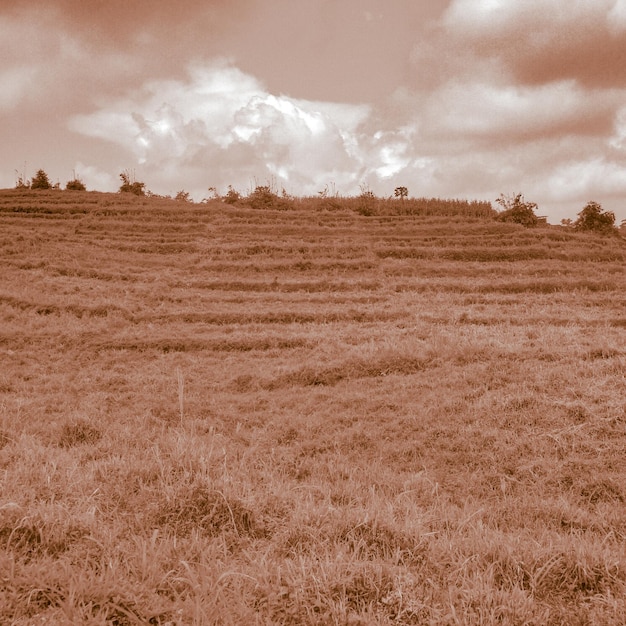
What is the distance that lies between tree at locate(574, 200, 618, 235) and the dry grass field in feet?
10.6

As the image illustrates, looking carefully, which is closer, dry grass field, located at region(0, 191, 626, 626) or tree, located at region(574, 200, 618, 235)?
dry grass field, located at region(0, 191, 626, 626)

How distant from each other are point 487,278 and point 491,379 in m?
9.15

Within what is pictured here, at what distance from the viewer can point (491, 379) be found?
8.15m

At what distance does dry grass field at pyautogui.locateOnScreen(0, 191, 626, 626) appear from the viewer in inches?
104

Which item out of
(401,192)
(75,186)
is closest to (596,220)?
(401,192)

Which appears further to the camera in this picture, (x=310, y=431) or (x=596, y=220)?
(x=596, y=220)

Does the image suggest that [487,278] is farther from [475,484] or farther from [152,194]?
[152,194]

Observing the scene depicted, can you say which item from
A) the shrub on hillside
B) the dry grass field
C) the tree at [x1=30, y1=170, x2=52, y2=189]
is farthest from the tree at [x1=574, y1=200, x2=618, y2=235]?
the tree at [x1=30, y1=170, x2=52, y2=189]

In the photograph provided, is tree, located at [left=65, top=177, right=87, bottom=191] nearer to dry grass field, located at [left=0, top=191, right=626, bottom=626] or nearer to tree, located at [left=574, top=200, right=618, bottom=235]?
dry grass field, located at [left=0, top=191, right=626, bottom=626]

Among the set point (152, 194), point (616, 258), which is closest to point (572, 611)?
point (616, 258)

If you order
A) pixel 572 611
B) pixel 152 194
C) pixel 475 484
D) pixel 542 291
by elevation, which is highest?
pixel 152 194

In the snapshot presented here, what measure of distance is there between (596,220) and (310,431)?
20.2m

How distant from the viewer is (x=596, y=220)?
22.5 meters

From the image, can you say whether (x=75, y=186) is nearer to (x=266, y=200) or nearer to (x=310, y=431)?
(x=266, y=200)
